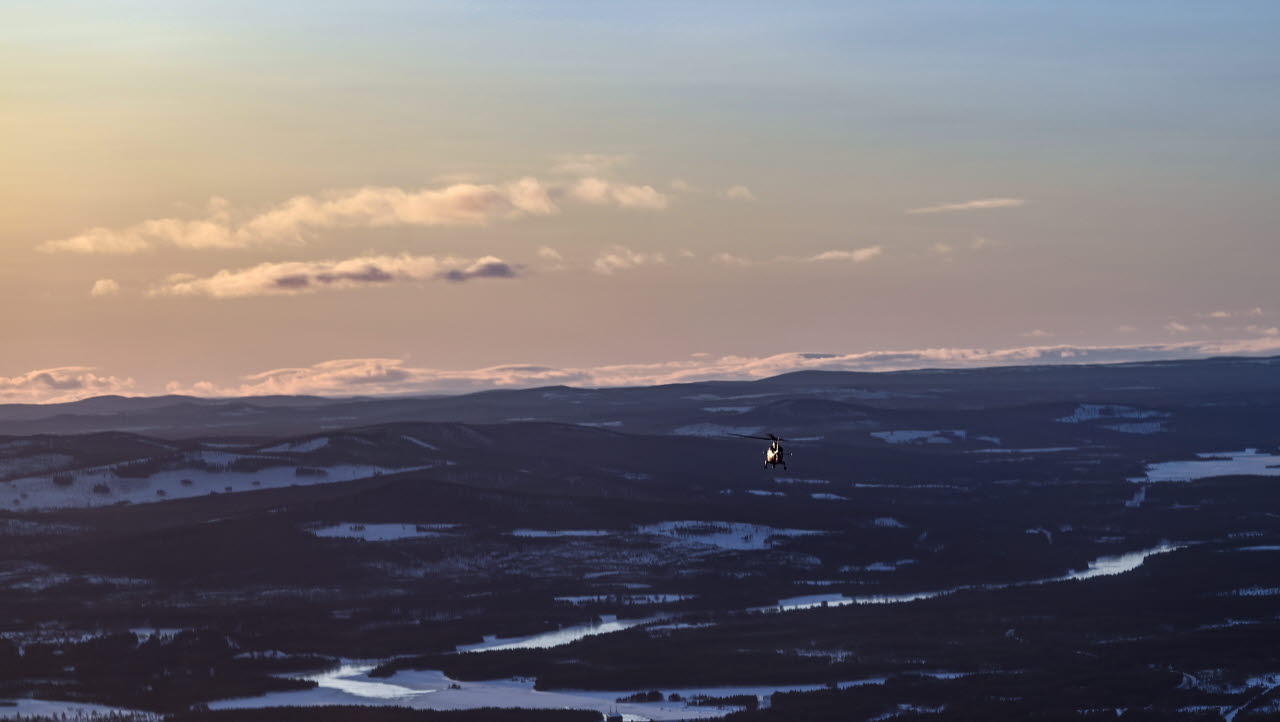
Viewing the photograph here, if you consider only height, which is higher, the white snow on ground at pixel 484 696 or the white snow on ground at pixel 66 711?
the white snow on ground at pixel 66 711

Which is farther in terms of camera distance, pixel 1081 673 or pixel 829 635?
pixel 829 635

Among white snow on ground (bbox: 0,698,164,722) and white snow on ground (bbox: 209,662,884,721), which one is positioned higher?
white snow on ground (bbox: 0,698,164,722)

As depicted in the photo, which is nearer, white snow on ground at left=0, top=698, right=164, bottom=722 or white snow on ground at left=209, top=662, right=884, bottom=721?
white snow on ground at left=0, top=698, right=164, bottom=722

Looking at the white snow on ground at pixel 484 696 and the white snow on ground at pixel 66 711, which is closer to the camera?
the white snow on ground at pixel 66 711

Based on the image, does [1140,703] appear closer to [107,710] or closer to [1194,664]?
[1194,664]

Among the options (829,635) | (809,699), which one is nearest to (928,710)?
(809,699)
